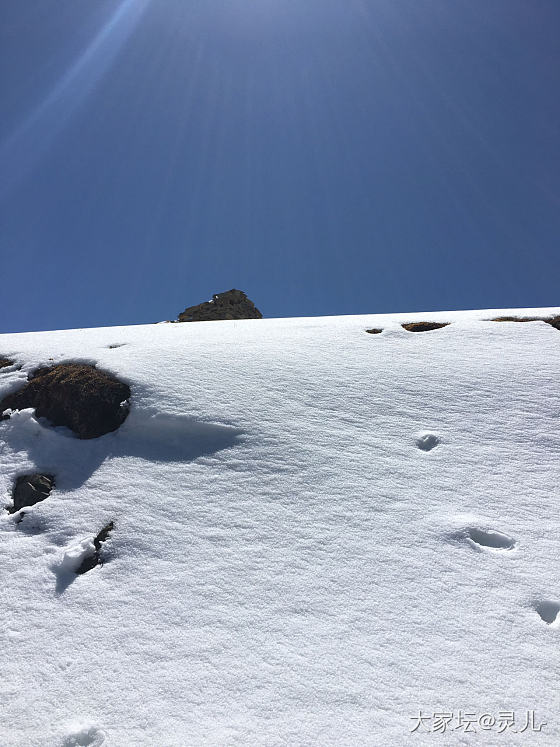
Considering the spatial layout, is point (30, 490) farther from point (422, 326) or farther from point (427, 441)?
point (422, 326)

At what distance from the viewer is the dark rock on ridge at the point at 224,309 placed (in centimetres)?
3092

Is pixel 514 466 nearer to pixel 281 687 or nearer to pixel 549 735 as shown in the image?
pixel 549 735

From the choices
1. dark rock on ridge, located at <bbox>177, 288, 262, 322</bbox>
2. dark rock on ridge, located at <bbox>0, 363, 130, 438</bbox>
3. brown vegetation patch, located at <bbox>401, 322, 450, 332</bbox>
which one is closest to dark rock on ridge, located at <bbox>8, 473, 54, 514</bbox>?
dark rock on ridge, located at <bbox>0, 363, 130, 438</bbox>

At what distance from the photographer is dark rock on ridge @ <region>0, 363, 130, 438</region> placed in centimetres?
781

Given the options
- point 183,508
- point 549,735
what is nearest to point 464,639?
point 549,735

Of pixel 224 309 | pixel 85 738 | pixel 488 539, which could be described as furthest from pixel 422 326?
pixel 224 309

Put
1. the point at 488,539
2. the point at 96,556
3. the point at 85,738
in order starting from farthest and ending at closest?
the point at 96,556
the point at 488,539
the point at 85,738

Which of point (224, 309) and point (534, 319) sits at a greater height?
point (224, 309)

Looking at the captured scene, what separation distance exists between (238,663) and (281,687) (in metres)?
0.45

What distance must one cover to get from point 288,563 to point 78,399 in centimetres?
565

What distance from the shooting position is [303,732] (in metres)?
3.23

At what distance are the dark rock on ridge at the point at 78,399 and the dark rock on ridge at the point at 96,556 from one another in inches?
100

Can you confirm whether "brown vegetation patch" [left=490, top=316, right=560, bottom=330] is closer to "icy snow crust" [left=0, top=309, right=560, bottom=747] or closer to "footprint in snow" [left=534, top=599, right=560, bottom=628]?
"icy snow crust" [left=0, top=309, right=560, bottom=747]

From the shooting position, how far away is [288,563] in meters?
4.77
